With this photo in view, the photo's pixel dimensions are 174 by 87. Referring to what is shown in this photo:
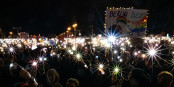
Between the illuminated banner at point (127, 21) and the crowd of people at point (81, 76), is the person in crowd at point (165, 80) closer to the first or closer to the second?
the crowd of people at point (81, 76)

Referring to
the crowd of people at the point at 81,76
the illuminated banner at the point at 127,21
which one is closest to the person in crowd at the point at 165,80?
the crowd of people at the point at 81,76

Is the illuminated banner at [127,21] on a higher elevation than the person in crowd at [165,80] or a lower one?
higher

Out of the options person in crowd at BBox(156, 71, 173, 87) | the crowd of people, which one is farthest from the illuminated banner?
person in crowd at BBox(156, 71, 173, 87)

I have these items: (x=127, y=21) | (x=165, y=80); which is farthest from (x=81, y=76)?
(x=165, y=80)

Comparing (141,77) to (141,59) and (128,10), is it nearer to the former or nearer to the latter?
(128,10)

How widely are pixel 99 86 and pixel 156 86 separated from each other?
2523 mm

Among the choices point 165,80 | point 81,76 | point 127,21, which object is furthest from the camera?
point 81,76

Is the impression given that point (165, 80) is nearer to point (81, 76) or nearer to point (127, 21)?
point (127, 21)

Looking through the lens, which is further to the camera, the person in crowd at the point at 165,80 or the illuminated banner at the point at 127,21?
the illuminated banner at the point at 127,21

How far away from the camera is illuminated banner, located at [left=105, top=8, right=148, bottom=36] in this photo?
487 centimetres

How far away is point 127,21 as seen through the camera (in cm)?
504

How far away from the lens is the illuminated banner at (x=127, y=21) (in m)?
4.87

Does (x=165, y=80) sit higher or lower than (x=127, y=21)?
lower

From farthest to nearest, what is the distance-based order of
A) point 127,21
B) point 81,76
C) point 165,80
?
point 81,76, point 127,21, point 165,80
